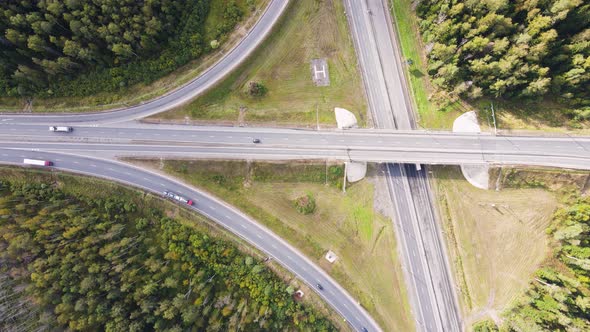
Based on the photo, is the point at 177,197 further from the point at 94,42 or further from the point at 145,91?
the point at 94,42

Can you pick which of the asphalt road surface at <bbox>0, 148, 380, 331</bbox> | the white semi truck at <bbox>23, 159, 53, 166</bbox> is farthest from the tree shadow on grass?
the white semi truck at <bbox>23, 159, 53, 166</bbox>

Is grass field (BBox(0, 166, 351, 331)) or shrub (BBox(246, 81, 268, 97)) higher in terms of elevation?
shrub (BBox(246, 81, 268, 97))

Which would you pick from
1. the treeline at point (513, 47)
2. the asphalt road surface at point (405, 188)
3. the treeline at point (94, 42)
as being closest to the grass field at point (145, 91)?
the treeline at point (94, 42)

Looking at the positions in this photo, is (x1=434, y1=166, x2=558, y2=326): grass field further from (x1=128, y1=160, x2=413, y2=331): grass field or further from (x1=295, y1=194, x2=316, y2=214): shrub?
(x1=295, y1=194, x2=316, y2=214): shrub

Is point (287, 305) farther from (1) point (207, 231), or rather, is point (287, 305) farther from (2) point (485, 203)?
(2) point (485, 203)

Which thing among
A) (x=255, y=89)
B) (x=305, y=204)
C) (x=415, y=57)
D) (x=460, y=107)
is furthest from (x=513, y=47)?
(x=255, y=89)

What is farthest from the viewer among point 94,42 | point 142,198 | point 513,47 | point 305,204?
point 305,204
